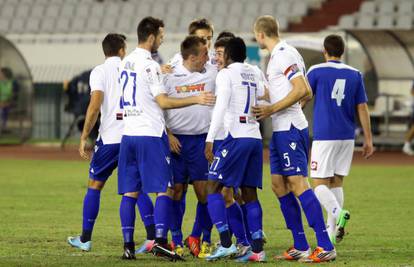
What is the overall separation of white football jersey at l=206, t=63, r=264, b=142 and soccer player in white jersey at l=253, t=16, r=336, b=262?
13 centimetres

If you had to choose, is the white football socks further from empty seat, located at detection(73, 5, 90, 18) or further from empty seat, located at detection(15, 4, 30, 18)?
empty seat, located at detection(15, 4, 30, 18)

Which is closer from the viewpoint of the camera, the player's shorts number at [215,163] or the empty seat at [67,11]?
the player's shorts number at [215,163]

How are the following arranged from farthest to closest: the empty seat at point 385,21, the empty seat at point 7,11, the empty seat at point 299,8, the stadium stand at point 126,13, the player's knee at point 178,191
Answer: the empty seat at point 7,11, the empty seat at point 299,8, the stadium stand at point 126,13, the empty seat at point 385,21, the player's knee at point 178,191

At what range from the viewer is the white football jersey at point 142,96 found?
11.1 meters

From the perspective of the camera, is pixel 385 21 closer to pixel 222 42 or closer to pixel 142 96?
pixel 222 42

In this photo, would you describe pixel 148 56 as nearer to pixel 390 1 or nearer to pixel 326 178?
pixel 326 178

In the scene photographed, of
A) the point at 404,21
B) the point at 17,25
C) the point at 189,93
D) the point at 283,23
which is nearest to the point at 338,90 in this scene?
the point at 189,93

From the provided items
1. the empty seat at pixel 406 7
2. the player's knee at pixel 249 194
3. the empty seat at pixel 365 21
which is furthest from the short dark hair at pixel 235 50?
the empty seat at pixel 406 7

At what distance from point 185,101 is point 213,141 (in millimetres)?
449

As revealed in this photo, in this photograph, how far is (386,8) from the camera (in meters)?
37.5

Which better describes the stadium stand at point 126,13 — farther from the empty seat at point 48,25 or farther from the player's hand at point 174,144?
the player's hand at point 174,144

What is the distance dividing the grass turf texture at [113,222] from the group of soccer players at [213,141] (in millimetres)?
346

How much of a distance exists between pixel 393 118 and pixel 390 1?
762 centimetres

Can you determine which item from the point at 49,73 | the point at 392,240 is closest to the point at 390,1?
the point at 49,73
